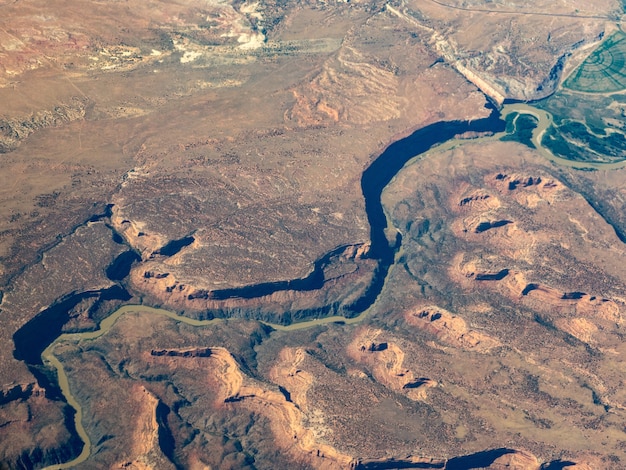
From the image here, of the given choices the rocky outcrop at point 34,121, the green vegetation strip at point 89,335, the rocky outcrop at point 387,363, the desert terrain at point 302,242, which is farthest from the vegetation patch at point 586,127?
the rocky outcrop at point 34,121

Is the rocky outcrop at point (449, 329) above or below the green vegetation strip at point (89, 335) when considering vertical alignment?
below

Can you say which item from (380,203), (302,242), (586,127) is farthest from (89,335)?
(586,127)

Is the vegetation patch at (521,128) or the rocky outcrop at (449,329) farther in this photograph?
the vegetation patch at (521,128)

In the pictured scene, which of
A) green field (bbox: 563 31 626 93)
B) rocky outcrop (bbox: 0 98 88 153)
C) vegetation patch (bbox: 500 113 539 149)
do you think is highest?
rocky outcrop (bbox: 0 98 88 153)

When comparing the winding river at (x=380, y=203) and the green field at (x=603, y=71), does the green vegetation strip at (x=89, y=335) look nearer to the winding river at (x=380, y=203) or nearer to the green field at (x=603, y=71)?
the winding river at (x=380, y=203)

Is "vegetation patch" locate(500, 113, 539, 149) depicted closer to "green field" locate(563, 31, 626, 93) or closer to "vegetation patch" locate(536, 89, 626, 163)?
"vegetation patch" locate(536, 89, 626, 163)

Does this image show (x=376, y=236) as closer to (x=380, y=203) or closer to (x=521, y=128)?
(x=380, y=203)

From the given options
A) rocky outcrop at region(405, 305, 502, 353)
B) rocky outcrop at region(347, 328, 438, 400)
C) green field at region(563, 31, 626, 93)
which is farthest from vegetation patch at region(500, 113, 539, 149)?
rocky outcrop at region(347, 328, 438, 400)
